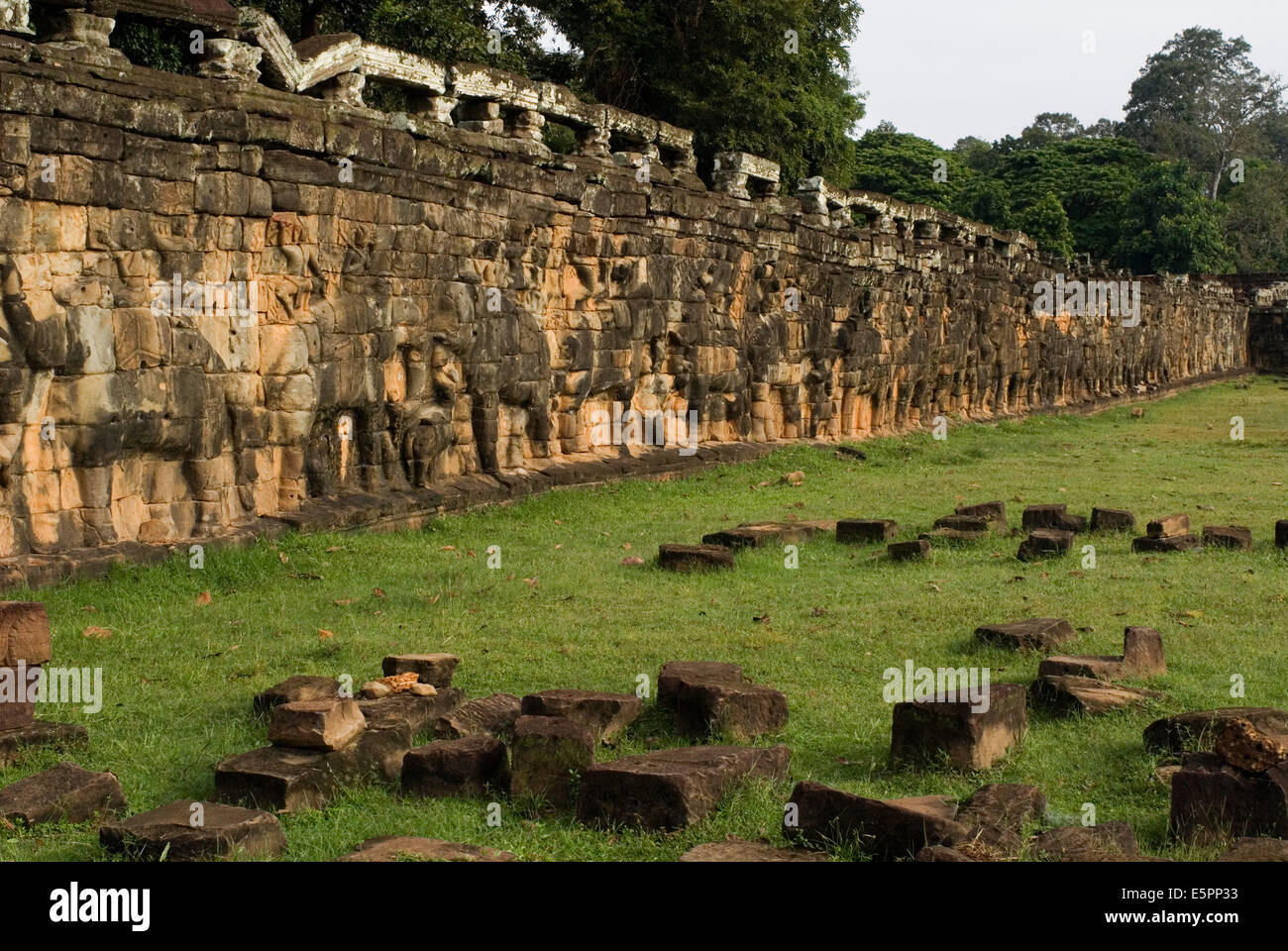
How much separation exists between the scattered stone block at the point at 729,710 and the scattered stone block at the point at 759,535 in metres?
4.19

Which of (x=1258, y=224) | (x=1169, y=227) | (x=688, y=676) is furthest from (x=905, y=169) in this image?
(x=688, y=676)

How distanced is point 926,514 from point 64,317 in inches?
279

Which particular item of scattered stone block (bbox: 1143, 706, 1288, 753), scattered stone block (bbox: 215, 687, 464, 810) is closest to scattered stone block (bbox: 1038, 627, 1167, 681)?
scattered stone block (bbox: 1143, 706, 1288, 753)

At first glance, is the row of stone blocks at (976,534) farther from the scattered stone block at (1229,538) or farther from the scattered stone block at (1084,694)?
the scattered stone block at (1084,694)

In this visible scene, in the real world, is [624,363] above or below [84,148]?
below

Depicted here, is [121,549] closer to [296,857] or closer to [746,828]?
[296,857]

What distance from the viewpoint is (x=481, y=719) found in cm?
596

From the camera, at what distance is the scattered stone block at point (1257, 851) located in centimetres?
431

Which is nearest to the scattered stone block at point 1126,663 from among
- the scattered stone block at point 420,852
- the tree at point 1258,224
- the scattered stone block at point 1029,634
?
the scattered stone block at point 1029,634

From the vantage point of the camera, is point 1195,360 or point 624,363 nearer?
point 624,363

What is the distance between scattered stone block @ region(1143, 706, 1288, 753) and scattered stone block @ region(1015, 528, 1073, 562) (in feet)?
14.0

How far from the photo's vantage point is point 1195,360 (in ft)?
144
